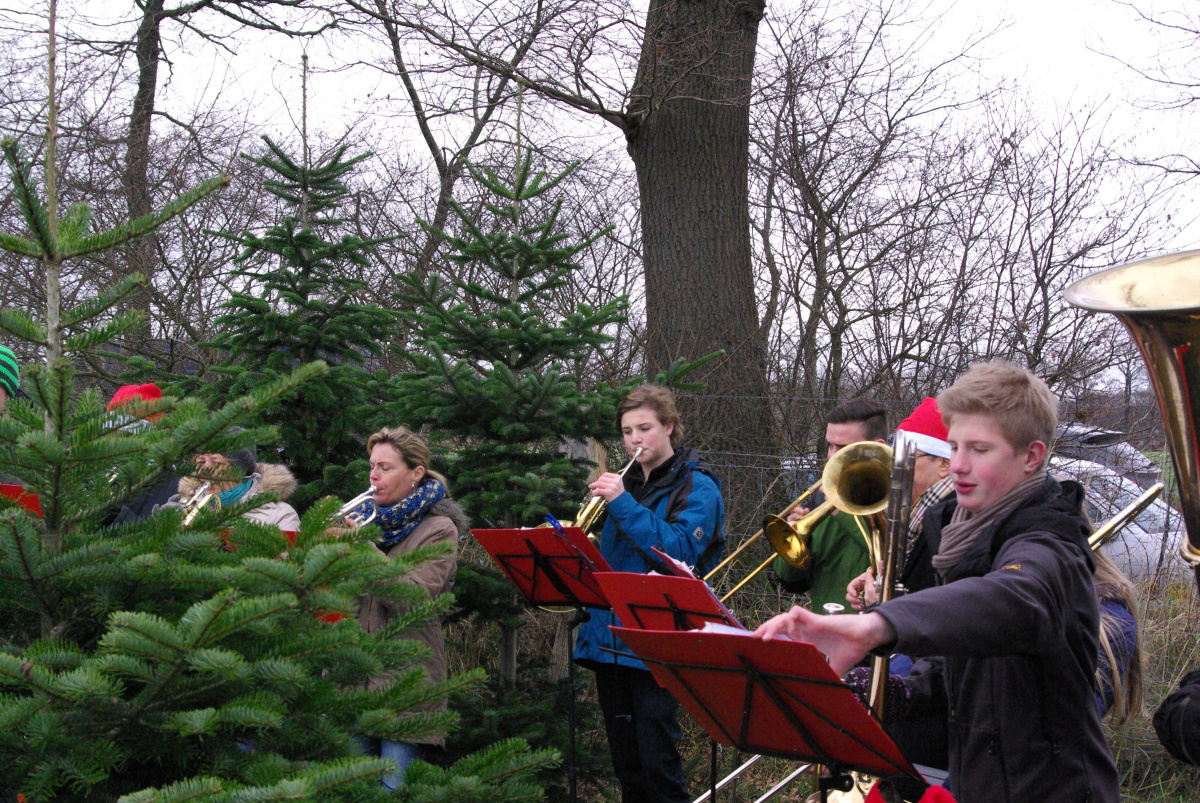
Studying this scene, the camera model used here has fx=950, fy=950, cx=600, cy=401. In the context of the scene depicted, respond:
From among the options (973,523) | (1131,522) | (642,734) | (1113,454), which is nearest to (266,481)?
(642,734)

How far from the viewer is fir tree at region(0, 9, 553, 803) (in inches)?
61.1

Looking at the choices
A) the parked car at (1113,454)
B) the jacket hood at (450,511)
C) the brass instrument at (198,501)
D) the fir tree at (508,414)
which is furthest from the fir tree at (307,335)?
the parked car at (1113,454)

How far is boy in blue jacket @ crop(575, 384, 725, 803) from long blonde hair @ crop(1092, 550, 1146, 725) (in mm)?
1533

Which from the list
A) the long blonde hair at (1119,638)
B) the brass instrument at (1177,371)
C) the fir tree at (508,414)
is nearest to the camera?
the brass instrument at (1177,371)

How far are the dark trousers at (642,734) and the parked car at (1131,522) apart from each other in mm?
3584

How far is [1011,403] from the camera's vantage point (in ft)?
7.13

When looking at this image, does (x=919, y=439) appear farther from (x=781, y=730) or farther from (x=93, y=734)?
(x=93, y=734)

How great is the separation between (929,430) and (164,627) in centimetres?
290

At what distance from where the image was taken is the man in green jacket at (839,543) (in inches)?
150

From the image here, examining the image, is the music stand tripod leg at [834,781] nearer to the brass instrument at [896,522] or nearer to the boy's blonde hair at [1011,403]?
the brass instrument at [896,522]

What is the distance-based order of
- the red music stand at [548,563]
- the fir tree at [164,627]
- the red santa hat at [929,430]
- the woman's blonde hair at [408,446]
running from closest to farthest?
1. the fir tree at [164,627]
2. the red santa hat at [929,430]
3. the red music stand at [548,563]
4. the woman's blonde hair at [408,446]

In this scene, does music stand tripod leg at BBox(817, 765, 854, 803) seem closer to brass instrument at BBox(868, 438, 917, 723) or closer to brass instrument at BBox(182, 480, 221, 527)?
brass instrument at BBox(868, 438, 917, 723)

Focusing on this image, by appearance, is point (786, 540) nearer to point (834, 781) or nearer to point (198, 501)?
point (834, 781)

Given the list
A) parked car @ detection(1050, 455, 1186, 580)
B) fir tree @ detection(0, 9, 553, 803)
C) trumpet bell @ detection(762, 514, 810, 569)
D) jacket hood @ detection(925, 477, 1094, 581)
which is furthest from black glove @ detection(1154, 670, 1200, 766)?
parked car @ detection(1050, 455, 1186, 580)
